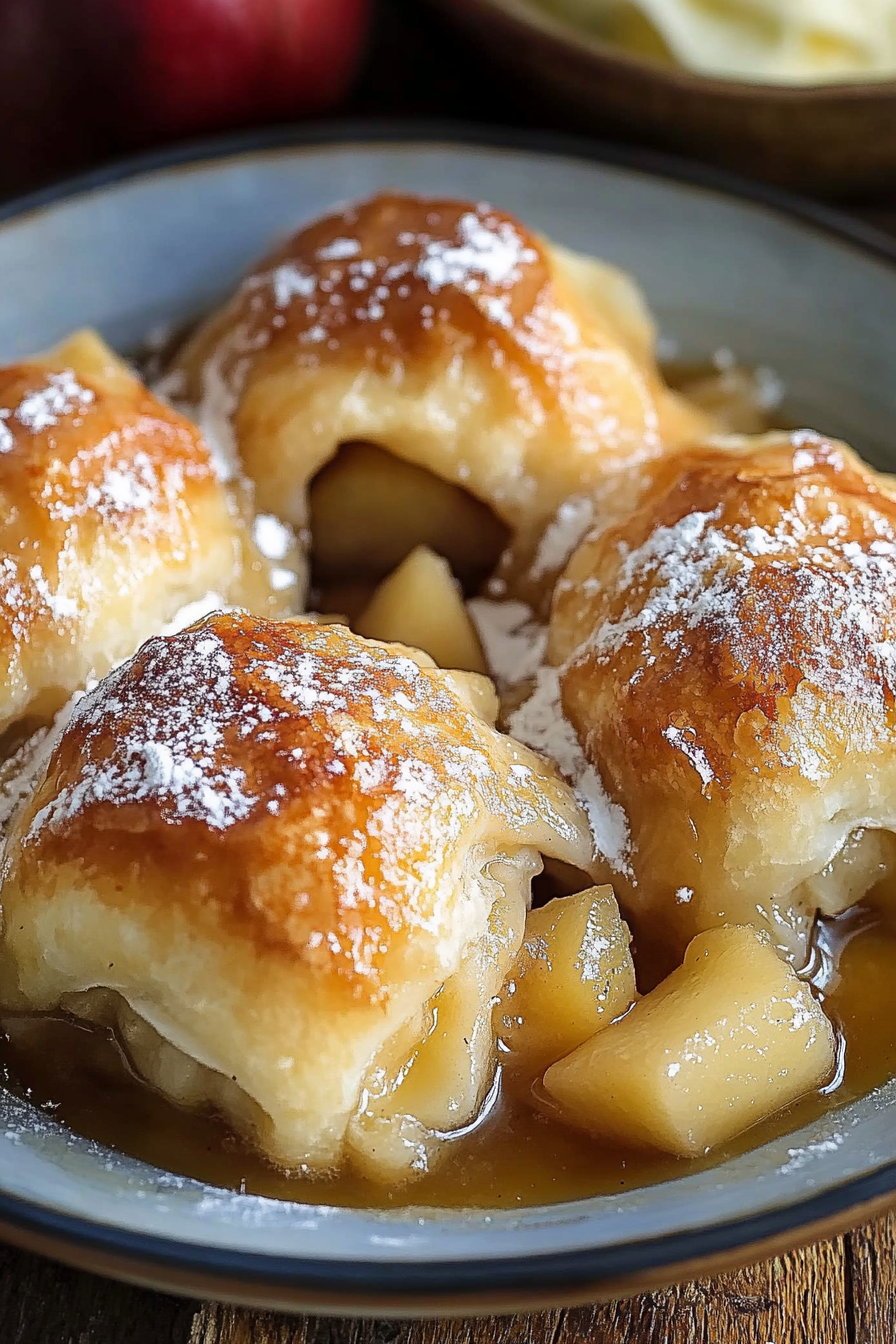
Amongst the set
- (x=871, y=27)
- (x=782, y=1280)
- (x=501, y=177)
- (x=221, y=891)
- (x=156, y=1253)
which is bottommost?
(x=782, y=1280)

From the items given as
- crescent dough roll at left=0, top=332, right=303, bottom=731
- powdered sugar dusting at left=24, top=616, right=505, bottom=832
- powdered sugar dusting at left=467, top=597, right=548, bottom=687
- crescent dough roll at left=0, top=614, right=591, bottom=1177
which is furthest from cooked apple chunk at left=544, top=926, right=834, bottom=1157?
crescent dough roll at left=0, top=332, right=303, bottom=731

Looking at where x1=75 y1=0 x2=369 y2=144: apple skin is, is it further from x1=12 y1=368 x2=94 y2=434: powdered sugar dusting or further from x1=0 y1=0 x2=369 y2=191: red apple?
x1=12 y1=368 x2=94 y2=434: powdered sugar dusting

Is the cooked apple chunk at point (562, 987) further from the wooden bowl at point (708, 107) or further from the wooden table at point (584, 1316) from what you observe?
the wooden bowl at point (708, 107)

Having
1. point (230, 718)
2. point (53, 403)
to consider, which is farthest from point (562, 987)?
point (53, 403)

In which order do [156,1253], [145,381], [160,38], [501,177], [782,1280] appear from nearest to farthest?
[156,1253]
[782,1280]
[145,381]
[501,177]
[160,38]

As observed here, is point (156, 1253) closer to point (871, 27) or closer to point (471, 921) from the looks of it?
point (471, 921)

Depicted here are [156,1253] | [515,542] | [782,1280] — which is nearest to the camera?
[156,1253]

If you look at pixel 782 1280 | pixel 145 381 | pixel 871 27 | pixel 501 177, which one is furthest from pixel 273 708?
pixel 871 27
